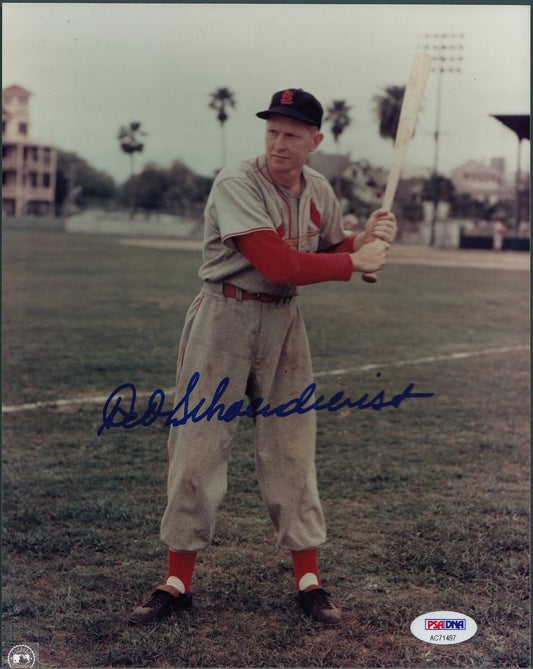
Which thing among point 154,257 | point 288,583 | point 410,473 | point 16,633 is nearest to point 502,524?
point 410,473

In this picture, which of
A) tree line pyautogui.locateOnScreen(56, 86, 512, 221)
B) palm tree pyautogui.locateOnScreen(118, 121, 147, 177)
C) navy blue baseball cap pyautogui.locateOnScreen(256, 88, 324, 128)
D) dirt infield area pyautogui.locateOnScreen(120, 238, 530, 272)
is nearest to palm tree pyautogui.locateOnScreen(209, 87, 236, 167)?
palm tree pyautogui.locateOnScreen(118, 121, 147, 177)

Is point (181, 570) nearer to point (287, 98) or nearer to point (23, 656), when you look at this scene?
point (23, 656)

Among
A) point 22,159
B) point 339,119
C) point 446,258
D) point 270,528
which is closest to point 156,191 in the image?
point 446,258

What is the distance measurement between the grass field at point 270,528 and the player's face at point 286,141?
1.37m

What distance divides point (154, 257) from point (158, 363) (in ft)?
39.2

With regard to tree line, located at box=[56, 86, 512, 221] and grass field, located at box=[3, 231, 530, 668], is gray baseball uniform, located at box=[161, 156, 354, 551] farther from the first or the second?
tree line, located at box=[56, 86, 512, 221]

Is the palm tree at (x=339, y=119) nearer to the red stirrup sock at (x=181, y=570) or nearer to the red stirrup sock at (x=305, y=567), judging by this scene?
the red stirrup sock at (x=305, y=567)

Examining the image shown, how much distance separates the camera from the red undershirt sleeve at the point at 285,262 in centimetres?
270

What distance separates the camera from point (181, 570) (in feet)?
9.78

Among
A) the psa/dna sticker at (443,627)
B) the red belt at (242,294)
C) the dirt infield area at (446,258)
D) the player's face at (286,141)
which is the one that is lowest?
the psa/dna sticker at (443,627)

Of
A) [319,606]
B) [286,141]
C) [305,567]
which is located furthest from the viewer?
[305,567]

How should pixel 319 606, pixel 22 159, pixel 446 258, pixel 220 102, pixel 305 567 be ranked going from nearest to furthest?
pixel 319 606, pixel 305 567, pixel 220 102, pixel 22 159, pixel 446 258

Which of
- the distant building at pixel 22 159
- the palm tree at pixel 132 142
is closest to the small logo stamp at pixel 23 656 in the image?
the distant building at pixel 22 159

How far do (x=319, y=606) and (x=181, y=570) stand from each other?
496 mm
